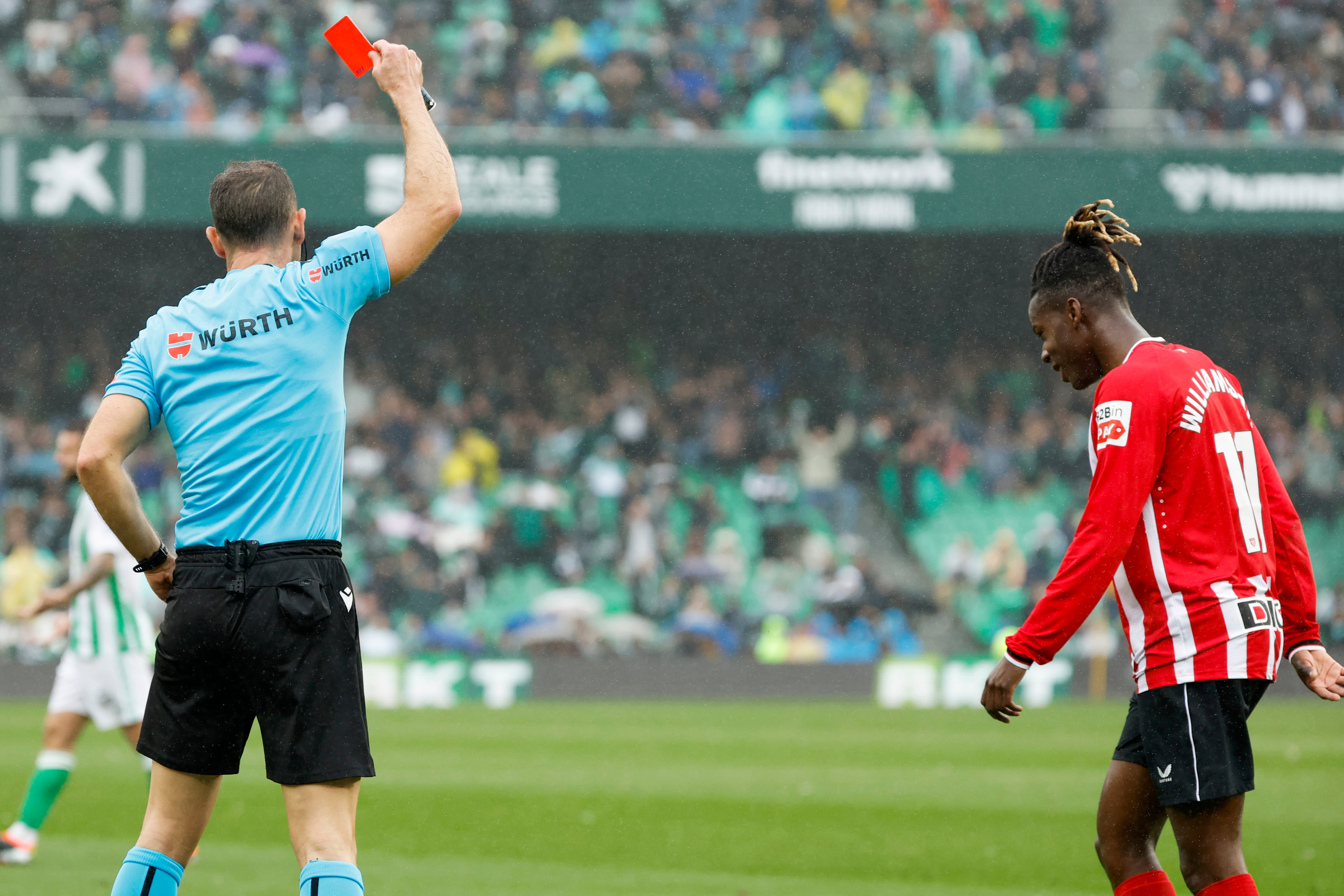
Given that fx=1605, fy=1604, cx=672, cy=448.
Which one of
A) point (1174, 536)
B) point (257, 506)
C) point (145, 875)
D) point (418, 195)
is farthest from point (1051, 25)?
point (145, 875)

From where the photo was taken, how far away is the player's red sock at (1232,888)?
3920mm

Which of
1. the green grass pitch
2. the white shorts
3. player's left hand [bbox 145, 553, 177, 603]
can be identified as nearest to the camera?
player's left hand [bbox 145, 553, 177, 603]

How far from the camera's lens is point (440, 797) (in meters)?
10.4

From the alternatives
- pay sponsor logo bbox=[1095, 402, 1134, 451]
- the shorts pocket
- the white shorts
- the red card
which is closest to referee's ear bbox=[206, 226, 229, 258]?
the red card

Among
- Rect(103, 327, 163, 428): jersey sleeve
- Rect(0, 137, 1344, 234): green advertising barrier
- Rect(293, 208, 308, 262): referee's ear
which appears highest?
Rect(0, 137, 1344, 234): green advertising barrier

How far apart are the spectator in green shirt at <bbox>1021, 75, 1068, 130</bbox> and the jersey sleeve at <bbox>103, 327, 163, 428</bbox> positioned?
1962 centimetres

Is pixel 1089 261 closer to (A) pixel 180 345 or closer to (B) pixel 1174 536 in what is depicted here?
(B) pixel 1174 536

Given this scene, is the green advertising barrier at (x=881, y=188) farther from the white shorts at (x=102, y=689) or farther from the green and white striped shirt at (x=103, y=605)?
the white shorts at (x=102, y=689)

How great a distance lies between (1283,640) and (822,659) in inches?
607

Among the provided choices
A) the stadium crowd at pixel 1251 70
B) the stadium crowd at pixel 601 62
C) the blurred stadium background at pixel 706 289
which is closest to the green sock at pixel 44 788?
the blurred stadium background at pixel 706 289

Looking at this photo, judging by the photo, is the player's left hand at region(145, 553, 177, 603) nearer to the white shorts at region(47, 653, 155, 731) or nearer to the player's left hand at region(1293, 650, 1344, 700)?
the player's left hand at region(1293, 650, 1344, 700)

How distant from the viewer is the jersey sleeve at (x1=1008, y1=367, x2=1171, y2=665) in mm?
3932

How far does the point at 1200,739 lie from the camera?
12.9ft

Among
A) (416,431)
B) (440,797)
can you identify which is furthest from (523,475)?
(440,797)
